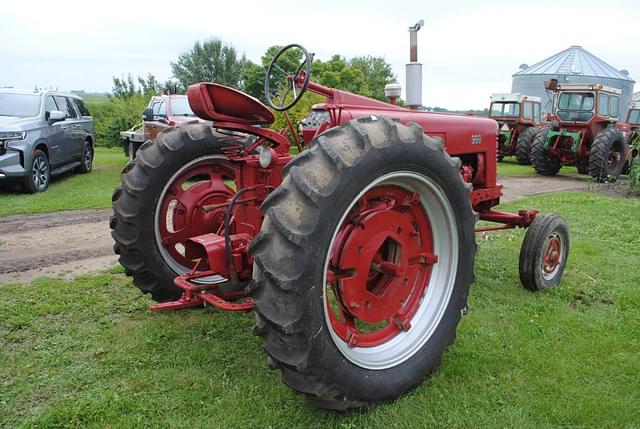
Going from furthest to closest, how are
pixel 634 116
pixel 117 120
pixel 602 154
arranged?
pixel 117 120, pixel 634 116, pixel 602 154

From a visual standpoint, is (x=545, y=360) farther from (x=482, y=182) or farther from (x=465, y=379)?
(x=482, y=182)

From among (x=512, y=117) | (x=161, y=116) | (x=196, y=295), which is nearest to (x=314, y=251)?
(x=196, y=295)

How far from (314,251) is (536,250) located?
263cm

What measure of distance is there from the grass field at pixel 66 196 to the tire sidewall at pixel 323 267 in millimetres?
6912

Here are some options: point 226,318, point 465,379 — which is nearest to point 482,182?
point 465,379

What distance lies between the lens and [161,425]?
2.52m

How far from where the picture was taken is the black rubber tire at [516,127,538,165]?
15688 millimetres

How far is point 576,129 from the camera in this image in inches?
534

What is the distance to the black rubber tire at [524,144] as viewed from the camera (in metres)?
15.7

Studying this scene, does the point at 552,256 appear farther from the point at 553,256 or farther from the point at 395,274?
the point at 395,274

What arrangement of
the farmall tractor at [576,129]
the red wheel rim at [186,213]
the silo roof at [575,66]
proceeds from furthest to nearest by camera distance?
the silo roof at [575,66], the farmall tractor at [576,129], the red wheel rim at [186,213]

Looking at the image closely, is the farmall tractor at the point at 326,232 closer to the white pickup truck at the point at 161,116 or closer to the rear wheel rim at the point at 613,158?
the white pickup truck at the point at 161,116

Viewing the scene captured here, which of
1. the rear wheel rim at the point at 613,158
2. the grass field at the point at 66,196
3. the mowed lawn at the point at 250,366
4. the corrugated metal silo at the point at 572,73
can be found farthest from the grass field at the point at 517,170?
the corrugated metal silo at the point at 572,73

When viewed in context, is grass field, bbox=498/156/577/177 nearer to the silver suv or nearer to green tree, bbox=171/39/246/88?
the silver suv
